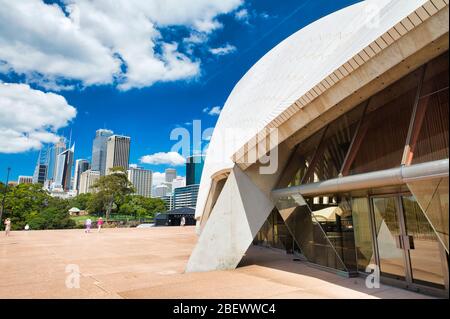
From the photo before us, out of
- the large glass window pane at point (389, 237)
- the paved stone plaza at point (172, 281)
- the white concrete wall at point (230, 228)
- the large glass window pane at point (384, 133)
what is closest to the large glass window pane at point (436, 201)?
the large glass window pane at point (384, 133)

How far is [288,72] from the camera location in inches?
531

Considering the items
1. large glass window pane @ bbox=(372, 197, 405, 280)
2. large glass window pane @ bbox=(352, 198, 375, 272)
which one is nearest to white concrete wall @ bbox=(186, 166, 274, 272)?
large glass window pane @ bbox=(352, 198, 375, 272)

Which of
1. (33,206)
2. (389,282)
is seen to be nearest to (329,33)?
(389,282)

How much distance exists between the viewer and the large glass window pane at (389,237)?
23.9ft

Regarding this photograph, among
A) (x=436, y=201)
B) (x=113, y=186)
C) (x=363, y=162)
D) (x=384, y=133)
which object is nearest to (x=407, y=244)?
(x=363, y=162)

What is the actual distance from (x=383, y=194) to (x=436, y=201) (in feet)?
9.32

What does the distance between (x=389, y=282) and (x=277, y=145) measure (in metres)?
4.45

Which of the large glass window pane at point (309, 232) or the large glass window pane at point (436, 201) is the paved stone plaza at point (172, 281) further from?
the large glass window pane at point (436, 201)

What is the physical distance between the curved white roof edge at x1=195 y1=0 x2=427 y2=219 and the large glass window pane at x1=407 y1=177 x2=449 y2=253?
2.98 m

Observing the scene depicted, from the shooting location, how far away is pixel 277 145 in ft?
29.1

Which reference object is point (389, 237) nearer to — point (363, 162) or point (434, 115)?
point (363, 162)

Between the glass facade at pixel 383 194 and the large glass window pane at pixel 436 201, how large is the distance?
14mm

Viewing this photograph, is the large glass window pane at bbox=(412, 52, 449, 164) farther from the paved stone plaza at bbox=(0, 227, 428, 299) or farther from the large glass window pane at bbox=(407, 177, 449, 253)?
the paved stone plaza at bbox=(0, 227, 428, 299)

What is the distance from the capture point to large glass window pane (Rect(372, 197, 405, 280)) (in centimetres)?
727
